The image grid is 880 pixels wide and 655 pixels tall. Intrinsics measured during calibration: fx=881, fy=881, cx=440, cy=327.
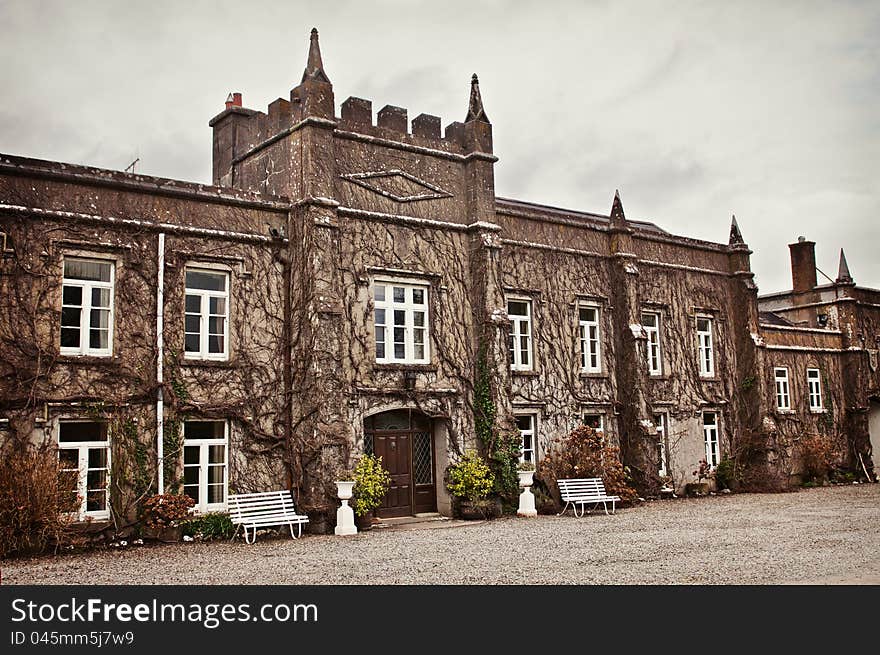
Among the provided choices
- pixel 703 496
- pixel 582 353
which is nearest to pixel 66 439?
pixel 582 353

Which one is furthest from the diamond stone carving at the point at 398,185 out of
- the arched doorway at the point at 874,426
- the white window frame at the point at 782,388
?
the arched doorway at the point at 874,426

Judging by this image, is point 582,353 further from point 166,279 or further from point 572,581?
point 572,581

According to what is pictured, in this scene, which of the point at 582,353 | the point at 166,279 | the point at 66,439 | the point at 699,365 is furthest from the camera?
the point at 699,365

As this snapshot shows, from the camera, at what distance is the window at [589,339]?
77.4 feet

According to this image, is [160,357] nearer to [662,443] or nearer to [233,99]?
[233,99]

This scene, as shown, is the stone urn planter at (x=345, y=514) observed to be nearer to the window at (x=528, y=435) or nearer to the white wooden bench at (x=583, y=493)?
the white wooden bench at (x=583, y=493)

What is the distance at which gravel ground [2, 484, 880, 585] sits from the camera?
36.2ft

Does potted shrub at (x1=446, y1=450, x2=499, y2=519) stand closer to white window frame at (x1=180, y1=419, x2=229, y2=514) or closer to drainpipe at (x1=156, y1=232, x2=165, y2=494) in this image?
white window frame at (x1=180, y1=419, x2=229, y2=514)

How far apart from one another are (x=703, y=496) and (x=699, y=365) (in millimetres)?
3997

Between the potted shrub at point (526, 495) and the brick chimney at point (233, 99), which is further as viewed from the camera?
the brick chimney at point (233, 99)

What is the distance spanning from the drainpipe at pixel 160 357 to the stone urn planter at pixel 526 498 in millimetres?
8020

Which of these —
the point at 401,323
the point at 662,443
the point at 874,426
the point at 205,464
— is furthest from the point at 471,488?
the point at 874,426

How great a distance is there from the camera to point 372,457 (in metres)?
18.7

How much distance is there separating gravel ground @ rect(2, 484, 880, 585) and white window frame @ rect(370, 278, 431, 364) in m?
3.68
